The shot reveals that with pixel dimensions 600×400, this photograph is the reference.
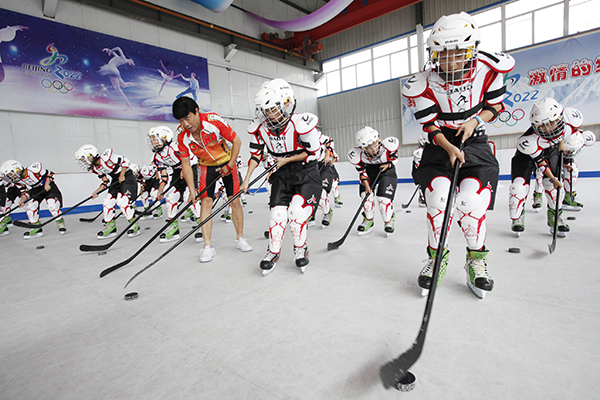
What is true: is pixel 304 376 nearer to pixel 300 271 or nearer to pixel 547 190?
pixel 300 271

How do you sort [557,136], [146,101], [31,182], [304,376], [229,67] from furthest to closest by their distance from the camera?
1. [229,67]
2. [146,101]
3. [31,182]
4. [557,136]
5. [304,376]

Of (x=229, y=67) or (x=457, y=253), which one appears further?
(x=229, y=67)

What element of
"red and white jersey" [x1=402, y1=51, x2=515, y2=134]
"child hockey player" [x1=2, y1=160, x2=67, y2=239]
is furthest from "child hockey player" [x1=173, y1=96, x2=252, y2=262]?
"child hockey player" [x1=2, y1=160, x2=67, y2=239]

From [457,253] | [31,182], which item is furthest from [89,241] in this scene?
[457,253]

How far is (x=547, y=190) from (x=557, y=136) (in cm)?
68

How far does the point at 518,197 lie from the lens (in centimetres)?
338

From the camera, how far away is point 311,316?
180cm

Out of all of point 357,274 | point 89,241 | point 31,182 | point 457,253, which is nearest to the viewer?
point 357,274

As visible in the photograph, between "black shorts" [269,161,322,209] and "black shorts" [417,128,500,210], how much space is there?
36.7 inches

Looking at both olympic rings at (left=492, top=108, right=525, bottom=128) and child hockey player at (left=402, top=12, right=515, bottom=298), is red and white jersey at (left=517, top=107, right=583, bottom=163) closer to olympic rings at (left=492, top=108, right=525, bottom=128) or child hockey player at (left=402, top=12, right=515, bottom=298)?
child hockey player at (left=402, top=12, right=515, bottom=298)

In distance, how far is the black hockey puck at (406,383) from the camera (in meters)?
1.16

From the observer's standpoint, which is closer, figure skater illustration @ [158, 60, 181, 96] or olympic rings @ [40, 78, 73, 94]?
olympic rings @ [40, 78, 73, 94]

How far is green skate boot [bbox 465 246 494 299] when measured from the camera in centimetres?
188

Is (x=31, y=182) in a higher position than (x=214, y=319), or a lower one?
higher
